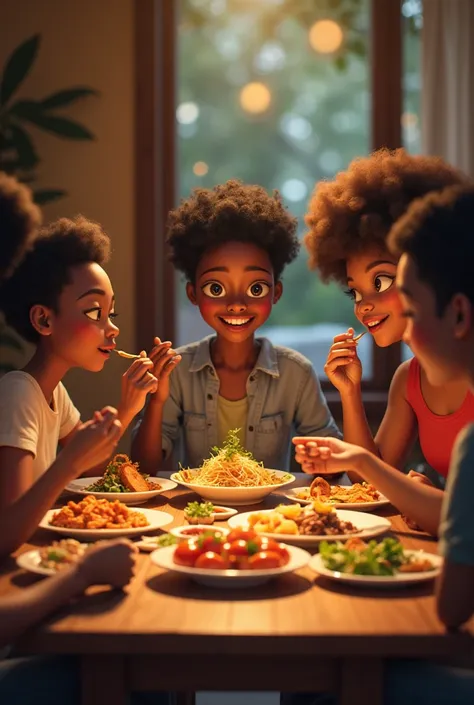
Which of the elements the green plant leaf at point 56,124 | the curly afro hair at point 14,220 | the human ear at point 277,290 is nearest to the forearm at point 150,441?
the human ear at point 277,290

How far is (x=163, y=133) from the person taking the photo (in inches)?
168

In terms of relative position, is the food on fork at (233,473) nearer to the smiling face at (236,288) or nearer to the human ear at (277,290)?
the smiling face at (236,288)

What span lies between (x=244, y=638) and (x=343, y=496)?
2.99 feet

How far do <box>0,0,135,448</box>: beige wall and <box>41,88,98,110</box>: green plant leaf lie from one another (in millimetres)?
74

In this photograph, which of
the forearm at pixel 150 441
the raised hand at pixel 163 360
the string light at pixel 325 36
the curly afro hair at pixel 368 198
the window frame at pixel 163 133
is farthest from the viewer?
the string light at pixel 325 36

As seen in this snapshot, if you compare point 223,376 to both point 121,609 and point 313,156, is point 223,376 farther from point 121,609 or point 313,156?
point 313,156

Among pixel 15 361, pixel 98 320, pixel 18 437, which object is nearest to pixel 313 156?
pixel 15 361

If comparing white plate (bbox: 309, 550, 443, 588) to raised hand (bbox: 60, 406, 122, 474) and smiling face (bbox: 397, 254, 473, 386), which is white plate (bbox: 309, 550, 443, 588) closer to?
smiling face (bbox: 397, 254, 473, 386)

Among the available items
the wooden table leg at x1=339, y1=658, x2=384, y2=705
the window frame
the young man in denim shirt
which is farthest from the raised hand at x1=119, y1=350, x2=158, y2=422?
the window frame

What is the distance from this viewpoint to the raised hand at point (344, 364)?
2551mm

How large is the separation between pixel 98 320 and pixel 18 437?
16.5 inches

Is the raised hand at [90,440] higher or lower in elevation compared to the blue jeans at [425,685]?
higher

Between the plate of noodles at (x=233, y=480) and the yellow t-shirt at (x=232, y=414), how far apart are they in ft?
1.49

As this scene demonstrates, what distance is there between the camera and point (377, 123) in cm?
426
